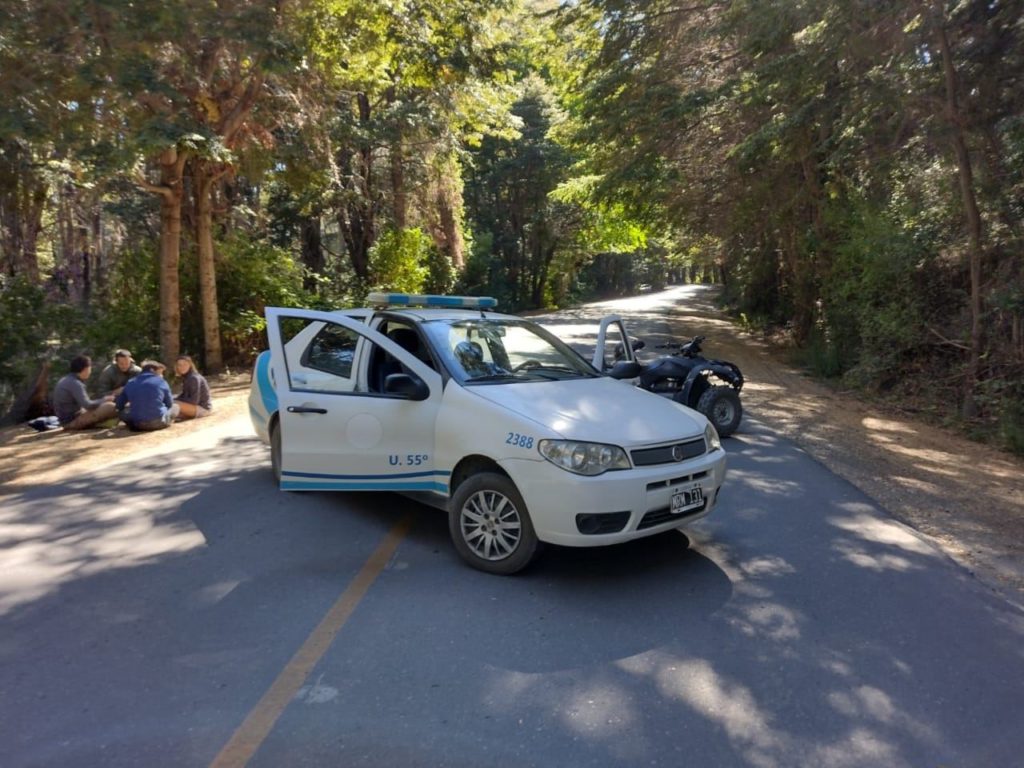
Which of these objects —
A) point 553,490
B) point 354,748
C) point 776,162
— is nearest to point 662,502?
point 553,490

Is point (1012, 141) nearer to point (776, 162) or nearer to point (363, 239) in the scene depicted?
point (776, 162)

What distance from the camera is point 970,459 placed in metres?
9.24

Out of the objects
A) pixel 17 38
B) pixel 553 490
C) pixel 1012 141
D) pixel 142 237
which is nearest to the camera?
pixel 553 490

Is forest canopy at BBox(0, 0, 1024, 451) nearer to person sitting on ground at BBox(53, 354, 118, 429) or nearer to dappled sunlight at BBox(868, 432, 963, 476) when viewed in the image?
dappled sunlight at BBox(868, 432, 963, 476)

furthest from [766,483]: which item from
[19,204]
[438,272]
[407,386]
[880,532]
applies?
[438,272]

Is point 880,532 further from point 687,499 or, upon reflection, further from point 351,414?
point 351,414

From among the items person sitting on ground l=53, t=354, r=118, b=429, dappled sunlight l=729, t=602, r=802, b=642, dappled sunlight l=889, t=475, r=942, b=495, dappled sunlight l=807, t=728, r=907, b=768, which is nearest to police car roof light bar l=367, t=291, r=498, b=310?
dappled sunlight l=729, t=602, r=802, b=642

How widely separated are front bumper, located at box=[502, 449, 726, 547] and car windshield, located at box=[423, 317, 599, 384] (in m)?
1.06

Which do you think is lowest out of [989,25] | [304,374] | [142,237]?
[304,374]

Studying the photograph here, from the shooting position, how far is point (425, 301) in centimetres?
666

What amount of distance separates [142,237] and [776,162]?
1592 cm

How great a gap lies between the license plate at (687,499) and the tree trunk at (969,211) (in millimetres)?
7971

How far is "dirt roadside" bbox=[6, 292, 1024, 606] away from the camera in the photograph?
6.21 m

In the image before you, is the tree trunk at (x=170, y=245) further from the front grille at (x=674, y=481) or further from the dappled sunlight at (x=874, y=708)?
the dappled sunlight at (x=874, y=708)
